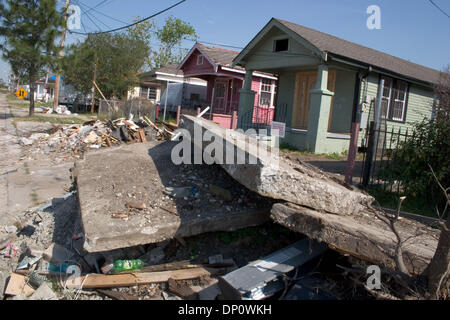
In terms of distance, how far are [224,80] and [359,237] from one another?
59.5 ft

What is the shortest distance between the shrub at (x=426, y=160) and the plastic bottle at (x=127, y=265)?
4037 mm

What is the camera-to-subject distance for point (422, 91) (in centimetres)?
1415

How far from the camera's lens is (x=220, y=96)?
66.9ft

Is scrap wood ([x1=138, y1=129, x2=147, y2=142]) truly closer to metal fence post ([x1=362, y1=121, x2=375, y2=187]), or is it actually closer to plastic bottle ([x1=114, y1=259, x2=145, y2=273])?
metal fence post ([x1=362, y1=121, x2=375, y2=187])

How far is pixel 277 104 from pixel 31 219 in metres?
11.5

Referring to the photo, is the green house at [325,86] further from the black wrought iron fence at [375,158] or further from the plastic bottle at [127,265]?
the plastic bottle at [127,265]

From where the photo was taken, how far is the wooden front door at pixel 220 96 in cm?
1991

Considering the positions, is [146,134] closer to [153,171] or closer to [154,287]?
[153,171]

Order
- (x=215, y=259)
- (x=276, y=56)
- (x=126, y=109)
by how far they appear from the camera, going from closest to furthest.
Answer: (x=215, y=259) < (x=276, y=56) < (x=126, y=109)

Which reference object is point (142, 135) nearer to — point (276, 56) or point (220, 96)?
point (276, 56)

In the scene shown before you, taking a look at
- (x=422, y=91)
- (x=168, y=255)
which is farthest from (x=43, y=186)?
(x=422, y=91)

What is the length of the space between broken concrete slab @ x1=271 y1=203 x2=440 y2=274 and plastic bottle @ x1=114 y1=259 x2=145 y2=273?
144 centimetres

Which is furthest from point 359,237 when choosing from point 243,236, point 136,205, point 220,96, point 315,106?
point 220,96

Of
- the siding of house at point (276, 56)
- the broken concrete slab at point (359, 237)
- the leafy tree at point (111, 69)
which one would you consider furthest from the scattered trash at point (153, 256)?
the leafy tree at point (111, 69)
